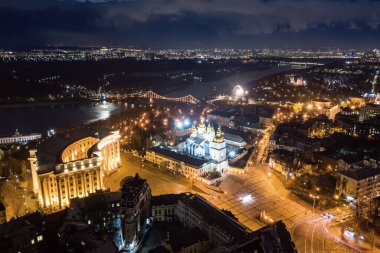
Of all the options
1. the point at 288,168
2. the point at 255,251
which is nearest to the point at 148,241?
the point at 255,251

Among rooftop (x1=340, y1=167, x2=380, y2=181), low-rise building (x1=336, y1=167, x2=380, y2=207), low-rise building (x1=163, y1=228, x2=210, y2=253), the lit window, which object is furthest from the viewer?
rooftop (x1=340, y1=167, x2=380, y2=181)

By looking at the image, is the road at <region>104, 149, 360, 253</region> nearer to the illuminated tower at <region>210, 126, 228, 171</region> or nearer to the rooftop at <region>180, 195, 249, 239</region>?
the illuminated tower at <region>210, 126, 228, 171</region>

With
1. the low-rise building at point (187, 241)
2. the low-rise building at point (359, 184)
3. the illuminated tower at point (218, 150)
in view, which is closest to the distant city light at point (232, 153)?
the illuminated tower at point (218, 150)

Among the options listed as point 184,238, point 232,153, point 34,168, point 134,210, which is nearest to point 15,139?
point 34,168

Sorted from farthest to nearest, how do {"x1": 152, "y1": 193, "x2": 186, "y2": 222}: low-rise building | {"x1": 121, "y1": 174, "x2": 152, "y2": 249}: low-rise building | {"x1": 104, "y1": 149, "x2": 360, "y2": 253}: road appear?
1. {"x1": 152, "y1": 193, "x2": 186, "y2": 222}: low-rise building
2. {"x1": 104, "y1": 149, "x2": 360, "y2": 253}: road
3. {"x1": 121, "y1": 174, "x2": 152, "y2": 249}: low-rise building

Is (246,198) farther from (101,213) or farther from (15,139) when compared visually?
(15,139)

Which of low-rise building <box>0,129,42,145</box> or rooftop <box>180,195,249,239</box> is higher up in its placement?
rooftop <box>180,195,249,239</box>

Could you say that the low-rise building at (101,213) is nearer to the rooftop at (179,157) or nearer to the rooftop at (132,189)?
the rooftop at (132,189)

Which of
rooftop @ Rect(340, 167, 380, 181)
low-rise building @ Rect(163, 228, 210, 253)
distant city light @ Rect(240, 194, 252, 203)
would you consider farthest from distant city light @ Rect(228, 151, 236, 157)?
Answer: low-rise building @ Rect(163, 228, 210, 253)

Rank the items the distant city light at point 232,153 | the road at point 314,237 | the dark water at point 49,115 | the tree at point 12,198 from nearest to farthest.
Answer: the road at point 314,237 → the tree at point 12,198 → the distant city light at point 232,153 → the dark water at point 49,115
